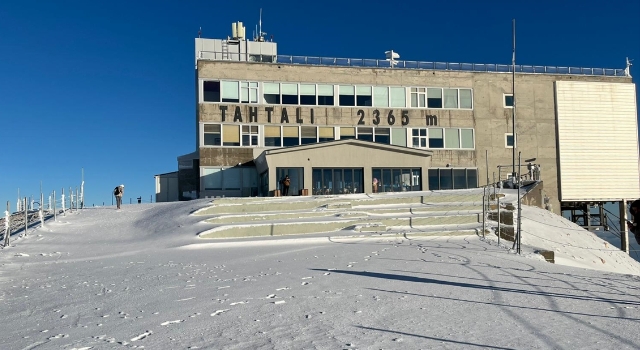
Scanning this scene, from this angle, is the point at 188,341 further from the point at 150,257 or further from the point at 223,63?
the point at 223,63

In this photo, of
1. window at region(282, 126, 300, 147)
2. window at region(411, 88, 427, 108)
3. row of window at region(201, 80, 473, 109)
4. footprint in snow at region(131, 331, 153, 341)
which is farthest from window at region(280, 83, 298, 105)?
footprint in snow at region(131, 331, 153, 341)

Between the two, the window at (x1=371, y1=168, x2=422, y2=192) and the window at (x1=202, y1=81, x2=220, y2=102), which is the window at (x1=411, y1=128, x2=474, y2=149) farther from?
the window at (x1=202, y1=81, x2=220, y2=102)

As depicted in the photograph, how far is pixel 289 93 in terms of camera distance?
37.4m

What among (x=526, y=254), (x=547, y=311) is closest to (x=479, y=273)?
(x=547, y=311)

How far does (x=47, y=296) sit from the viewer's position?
32.5 ft

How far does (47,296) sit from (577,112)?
38.3 meters

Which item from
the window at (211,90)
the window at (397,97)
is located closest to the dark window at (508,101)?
the window at (397,97)

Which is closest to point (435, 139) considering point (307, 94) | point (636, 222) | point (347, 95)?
point (347, 95)

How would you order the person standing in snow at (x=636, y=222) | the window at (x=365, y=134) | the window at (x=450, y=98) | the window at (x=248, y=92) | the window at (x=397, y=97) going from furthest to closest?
the window at (x=450, y=98)
the window at (x=397, y=97)
the window at (x=365, y=134)
the window at (x=248, y=92)
the person standing in snow at (x=636, y=222)

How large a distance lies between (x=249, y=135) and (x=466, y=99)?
48.6ft

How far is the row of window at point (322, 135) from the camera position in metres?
36.3

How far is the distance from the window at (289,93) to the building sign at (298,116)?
48 centimetres

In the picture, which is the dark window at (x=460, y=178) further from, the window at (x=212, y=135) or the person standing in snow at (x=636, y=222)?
the person standing in snow at (x=636, y=222)

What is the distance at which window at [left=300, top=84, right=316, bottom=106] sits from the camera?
37.6 meters
